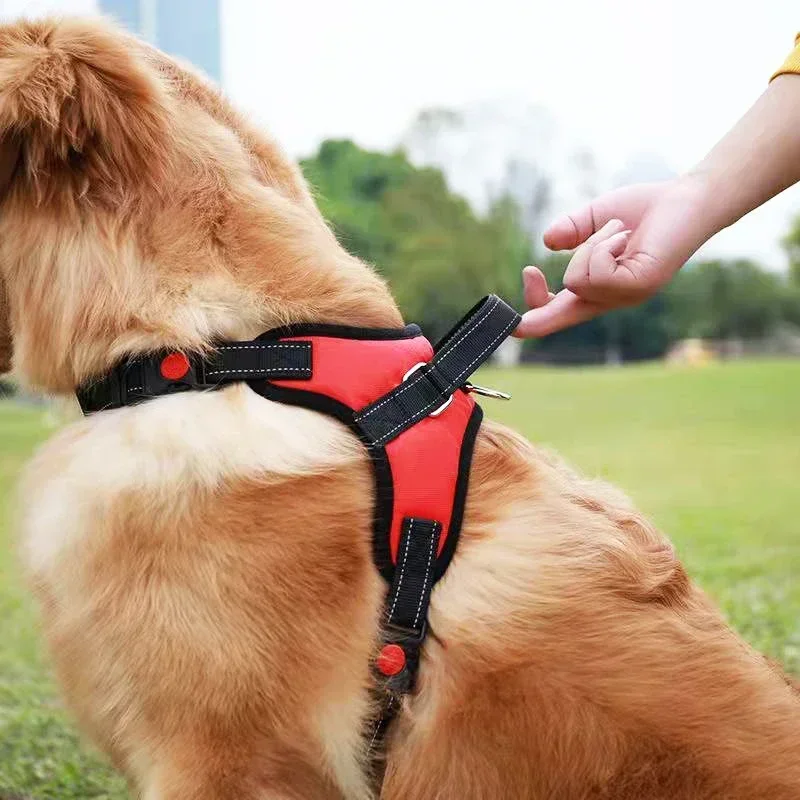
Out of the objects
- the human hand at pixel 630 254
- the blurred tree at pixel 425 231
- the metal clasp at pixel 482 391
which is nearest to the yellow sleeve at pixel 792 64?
the human hand at pixel 630 254

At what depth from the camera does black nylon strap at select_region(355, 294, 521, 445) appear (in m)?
1.71

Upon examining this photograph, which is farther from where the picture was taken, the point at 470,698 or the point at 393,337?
the point at 393,337

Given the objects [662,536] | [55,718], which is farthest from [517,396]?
[662,536]

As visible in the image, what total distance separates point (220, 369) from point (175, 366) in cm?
8

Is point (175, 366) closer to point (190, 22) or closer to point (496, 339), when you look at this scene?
point (496, 339)

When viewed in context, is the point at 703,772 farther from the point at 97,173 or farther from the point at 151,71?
the point at 151,71

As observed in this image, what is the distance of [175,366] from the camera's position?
172 centimetres

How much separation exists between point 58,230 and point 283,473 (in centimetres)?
60

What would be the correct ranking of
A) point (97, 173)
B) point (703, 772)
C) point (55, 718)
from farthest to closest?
1. point (55, 718)
2. point (97, 173)
3. point (703, 772)

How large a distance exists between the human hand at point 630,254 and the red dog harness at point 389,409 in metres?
0.26

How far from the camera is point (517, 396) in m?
18.0

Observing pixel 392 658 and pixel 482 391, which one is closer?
pixel 392 658

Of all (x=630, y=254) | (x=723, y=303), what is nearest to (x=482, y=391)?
(x=630, y=254)

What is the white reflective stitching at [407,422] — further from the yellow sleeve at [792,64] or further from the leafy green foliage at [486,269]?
the leafy green foliage at [486,269]
